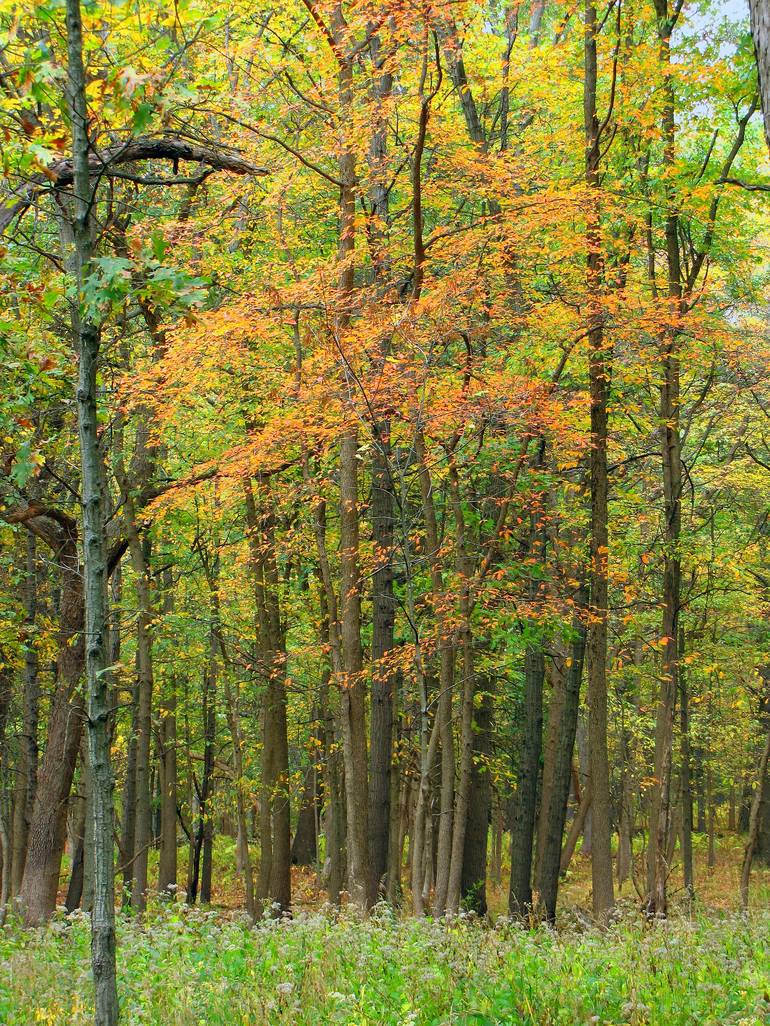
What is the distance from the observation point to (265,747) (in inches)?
664

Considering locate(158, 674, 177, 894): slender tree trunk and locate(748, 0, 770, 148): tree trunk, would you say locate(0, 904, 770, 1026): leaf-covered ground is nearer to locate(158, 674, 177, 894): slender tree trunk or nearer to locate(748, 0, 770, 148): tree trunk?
locate(748, 0, 770, 148): tree trunk

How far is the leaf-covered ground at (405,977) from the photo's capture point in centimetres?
486

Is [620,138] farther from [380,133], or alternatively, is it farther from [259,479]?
[259,479]

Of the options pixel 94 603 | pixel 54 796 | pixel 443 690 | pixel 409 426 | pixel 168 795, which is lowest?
pixel 168 795

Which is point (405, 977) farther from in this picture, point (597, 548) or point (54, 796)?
point (54, 796)

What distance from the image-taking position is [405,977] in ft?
18.4

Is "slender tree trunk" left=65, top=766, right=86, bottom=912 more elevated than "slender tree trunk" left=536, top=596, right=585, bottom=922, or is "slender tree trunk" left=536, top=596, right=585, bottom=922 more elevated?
"slender tree trunk" left=536, top=596, right=585, bottom=922

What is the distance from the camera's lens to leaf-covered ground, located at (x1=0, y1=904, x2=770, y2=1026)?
4859mm

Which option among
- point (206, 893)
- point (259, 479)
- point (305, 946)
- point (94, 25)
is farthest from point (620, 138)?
point (206, 893)

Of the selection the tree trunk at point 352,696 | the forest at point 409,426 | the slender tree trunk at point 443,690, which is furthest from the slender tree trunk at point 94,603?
the slender tree trunk at point 443,690

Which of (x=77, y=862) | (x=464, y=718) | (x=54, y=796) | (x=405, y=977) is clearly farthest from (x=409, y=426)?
(x=77, y=862)

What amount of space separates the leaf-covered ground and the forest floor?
0.04ft

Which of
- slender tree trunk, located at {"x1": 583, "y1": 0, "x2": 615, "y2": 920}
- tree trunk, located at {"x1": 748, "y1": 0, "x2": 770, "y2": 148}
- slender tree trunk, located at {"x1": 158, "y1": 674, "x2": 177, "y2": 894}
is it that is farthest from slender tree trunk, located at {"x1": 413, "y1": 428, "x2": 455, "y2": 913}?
slender tree trunk, located at {"x1": 158, "y1": 674, "x2": 177, "y2": 894}

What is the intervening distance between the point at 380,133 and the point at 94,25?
8.89m
